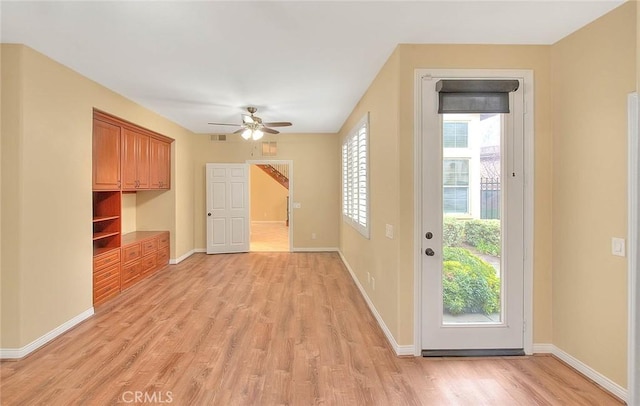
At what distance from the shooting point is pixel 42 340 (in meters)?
2.81

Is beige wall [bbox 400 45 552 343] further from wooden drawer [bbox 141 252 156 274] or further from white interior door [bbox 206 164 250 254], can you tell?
white interior door [bbox 206 164 250 254]

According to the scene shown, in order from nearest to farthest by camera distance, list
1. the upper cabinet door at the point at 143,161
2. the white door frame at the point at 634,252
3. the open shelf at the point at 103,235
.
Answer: the white door frame at the point at 634,252
the open shelf at the point at 103,235
the upper cabinet door at the point at 143,161

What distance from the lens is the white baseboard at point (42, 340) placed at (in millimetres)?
2606

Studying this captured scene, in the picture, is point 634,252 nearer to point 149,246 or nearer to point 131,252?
point 131,252

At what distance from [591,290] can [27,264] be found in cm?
481

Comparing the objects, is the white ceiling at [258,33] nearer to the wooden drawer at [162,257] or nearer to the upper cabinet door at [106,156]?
the upper cabinet door at [106,156]

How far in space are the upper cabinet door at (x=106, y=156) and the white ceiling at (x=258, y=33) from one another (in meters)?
0.60

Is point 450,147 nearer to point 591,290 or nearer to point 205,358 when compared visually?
point 591,290

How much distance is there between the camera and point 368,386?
222cm

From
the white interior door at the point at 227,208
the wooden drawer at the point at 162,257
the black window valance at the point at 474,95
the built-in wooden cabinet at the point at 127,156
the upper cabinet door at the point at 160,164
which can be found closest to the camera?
the black window valance at the point at 474,95

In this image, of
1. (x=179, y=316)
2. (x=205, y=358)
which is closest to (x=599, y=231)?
(x=205, y=358)

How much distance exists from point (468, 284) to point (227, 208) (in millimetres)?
5392

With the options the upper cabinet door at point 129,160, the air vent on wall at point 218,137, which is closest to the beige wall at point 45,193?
the upper cabinet door at point 129,160

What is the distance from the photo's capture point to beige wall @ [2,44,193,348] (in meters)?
2.63
